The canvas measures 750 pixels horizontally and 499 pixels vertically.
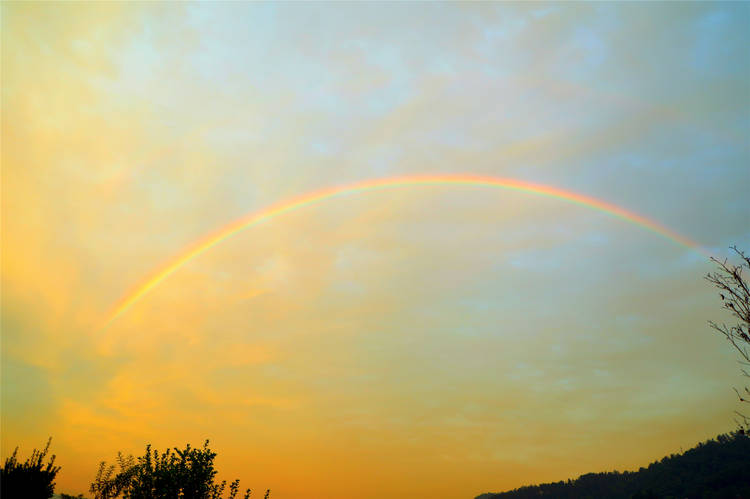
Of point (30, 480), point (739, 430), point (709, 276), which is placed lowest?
point (739, 430)

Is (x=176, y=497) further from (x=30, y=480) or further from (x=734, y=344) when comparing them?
(x=734, y=344)

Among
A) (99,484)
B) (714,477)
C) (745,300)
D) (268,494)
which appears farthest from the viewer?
(714,477)

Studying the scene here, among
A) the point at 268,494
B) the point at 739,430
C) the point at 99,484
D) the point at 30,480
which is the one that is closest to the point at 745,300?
the point at 739,430

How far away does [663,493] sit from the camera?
190 m

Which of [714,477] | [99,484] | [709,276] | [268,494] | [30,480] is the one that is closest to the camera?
[709,276]

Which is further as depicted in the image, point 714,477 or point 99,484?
point 714,477

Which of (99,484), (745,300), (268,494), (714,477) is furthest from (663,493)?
(745,300)

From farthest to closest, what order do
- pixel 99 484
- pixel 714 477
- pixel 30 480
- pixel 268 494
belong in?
pixel 714 477 → pixel 99 484 → pixel 268 494 → pixel 30 480

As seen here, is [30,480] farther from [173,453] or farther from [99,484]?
[99,484]

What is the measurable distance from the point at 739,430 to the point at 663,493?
22021cm

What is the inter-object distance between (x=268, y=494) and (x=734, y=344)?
31.9m

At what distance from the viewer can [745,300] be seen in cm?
1573

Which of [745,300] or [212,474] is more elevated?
[745,300]

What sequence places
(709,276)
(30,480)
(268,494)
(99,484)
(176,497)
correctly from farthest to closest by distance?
1. (99,484)
2. (268,494)
3. (30,480)
4. (176,497)
5. (709,276)
